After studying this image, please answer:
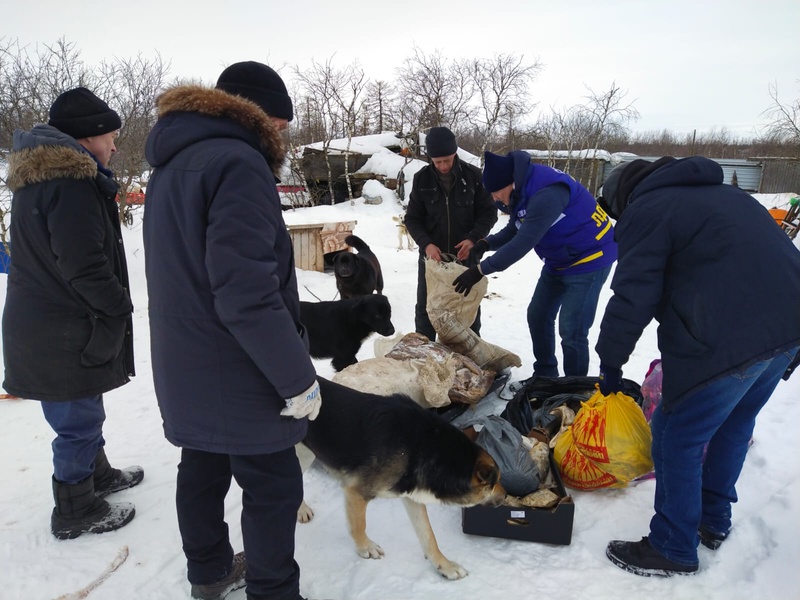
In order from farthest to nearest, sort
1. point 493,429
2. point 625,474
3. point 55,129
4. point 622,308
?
point 493,429, point 625,474, point 55,129, point 622,308

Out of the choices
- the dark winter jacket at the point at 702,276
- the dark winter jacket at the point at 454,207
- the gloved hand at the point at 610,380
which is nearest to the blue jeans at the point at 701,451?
the dark winter jacket at the point at 702,276

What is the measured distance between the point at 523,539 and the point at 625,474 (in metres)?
0.65

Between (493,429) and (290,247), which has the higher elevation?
(290,247)

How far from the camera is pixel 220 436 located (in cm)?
160

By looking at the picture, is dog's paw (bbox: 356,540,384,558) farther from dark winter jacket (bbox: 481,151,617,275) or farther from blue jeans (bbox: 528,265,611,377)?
blue jeans (bbox: 528,265,611,377)

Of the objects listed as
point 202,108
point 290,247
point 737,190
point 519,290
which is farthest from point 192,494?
point 519,290

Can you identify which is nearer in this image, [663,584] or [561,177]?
[663,584]

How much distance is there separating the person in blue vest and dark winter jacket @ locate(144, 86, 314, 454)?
7.04 ft

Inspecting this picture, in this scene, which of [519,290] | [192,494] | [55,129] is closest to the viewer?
[192,494]

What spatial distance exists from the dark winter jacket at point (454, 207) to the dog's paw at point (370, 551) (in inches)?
111

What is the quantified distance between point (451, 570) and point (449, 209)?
315cm

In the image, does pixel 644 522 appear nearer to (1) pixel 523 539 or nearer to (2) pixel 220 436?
(1) pixel 523 539

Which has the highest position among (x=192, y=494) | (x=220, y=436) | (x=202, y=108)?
(x=202, y=108)

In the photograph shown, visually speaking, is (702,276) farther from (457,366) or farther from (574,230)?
(457,366)
